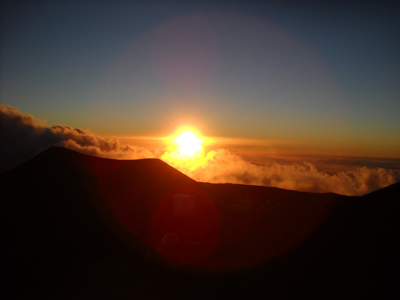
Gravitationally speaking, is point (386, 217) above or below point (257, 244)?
above

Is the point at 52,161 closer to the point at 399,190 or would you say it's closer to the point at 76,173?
the point at 76,173

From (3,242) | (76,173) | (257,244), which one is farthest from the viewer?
(76,173)

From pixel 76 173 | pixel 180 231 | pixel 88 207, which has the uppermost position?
pixel 76 173

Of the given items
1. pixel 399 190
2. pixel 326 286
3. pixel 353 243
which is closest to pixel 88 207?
pixel 326 286

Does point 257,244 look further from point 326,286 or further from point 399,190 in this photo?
point 399,190

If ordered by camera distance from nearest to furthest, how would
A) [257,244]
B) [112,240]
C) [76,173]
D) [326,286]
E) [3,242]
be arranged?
[326,286] → [3,242] → [112,240] → [257,244] → [76,173]

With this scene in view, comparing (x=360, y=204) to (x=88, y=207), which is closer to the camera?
(x=88, y=207)

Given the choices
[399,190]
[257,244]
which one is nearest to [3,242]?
[257,244]
